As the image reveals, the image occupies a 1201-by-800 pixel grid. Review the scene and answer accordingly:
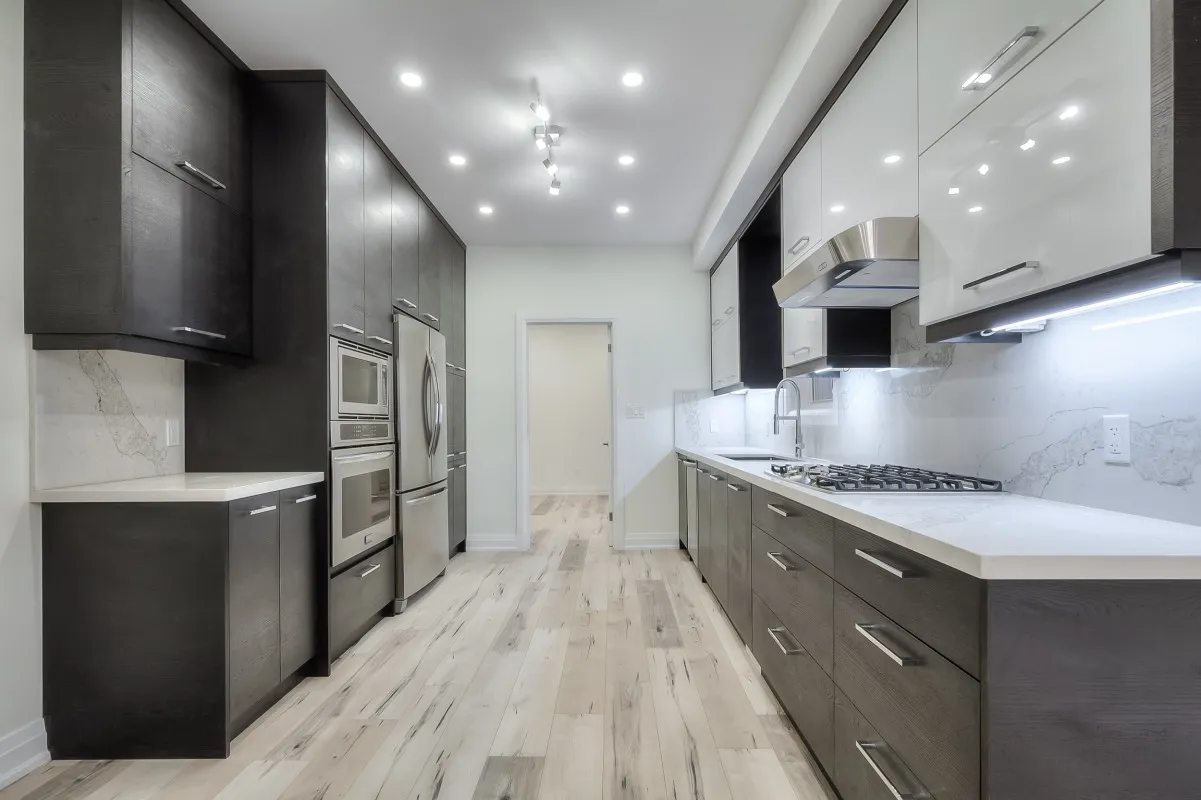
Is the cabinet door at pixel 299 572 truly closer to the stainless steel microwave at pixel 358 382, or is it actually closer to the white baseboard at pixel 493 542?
the stainless steel microwave at pixel 358 382

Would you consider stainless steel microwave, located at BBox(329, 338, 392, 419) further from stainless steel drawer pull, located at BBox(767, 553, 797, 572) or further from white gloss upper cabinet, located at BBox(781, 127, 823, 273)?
white gloss upper cabinet, located at BBox(781, 127, 823, 273)

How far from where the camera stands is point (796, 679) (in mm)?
1982

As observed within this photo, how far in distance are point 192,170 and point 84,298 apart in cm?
61

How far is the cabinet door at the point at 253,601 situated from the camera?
200 centimetres

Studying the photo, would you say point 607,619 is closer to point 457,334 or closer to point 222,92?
point 457,334

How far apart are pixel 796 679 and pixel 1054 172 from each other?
1609 mm

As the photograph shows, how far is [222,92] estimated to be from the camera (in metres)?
2.44

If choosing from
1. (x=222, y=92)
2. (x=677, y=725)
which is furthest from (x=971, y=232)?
(x=222, y=92)

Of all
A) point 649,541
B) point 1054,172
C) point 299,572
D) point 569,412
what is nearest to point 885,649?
point 1054,172

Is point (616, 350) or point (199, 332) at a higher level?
point (616, 350)

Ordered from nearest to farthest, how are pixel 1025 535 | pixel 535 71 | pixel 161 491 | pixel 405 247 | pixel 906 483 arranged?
pixel 1025 535 → pixel 906 483 → pixel 161 491 → pixel 535 71 → pixel 405 247

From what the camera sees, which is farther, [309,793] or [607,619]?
[607,619]

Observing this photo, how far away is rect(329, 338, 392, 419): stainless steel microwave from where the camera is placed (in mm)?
2662

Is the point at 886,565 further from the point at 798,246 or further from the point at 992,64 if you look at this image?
the point at 798,246
